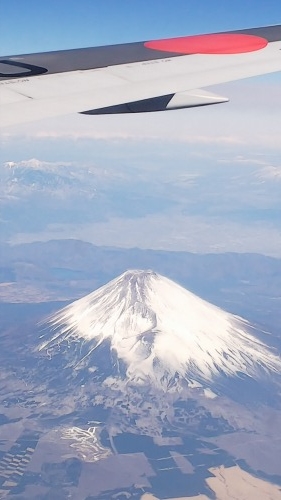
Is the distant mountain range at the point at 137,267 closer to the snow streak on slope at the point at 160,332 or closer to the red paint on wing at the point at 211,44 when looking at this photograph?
the snow streak on slope at the point at 160,332

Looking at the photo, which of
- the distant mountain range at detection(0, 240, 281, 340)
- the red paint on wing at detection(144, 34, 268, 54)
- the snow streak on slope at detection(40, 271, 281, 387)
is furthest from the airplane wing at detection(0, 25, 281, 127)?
the distant mountain range at detection(0, 240, 281, 340)

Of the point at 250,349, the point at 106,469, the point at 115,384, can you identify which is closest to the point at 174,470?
the point at 106,469

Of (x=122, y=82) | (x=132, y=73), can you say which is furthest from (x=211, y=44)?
(x=122, y=82)

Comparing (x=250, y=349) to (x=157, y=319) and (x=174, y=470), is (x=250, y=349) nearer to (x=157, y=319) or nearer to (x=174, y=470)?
(x=157, y=319)

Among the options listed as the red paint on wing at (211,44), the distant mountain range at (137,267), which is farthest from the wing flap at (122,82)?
the distant mountain range at (137,267)

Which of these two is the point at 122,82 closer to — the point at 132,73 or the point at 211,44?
the point at 132,73

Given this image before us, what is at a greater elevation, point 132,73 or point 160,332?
point 132,73
